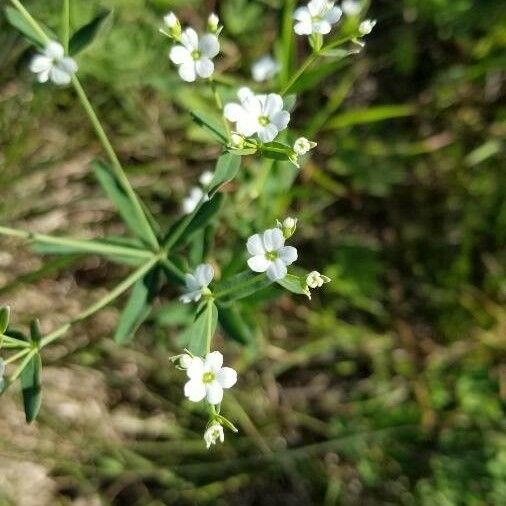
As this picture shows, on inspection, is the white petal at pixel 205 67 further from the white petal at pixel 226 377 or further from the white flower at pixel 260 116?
the white petal at pixel 226 377

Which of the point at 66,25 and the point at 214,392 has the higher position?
the point at 66,25

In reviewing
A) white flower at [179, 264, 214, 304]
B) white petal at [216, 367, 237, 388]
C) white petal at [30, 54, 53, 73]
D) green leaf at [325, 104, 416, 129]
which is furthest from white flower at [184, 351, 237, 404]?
green leaf at [325, 104, 416, 129]

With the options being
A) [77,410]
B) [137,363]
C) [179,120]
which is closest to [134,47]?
[179,120]

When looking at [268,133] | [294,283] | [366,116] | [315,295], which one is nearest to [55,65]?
[268,133]

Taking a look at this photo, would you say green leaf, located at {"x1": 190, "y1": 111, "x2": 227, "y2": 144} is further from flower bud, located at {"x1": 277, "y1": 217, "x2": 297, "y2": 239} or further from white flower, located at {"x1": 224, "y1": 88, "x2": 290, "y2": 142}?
flower bud, located at {"x1": 277, "y1": 217, "x2": 297, "y2": 239}

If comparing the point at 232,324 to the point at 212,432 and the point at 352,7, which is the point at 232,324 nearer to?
the point at 212,432

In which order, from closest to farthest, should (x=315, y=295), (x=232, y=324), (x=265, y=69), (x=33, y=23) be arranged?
(x=33, y=23)
(x=232, y=324)
(x=265, y=69)
(x=315, y=295)

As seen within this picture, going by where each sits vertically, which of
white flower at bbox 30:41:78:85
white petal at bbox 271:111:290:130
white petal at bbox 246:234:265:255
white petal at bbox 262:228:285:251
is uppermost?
white flower at bbox 30:41:78:85
